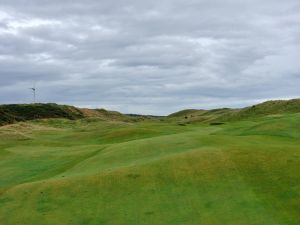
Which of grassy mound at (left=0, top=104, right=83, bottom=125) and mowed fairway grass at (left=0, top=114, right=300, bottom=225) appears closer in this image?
mowed fairway grass at (left=0, top=114, right=300, bottom=225)

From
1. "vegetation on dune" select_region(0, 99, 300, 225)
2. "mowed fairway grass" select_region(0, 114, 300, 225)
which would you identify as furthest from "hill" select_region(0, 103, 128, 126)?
"vegetation on dune" select_region(0, 99, 300, 225)

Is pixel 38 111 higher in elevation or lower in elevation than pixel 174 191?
higher

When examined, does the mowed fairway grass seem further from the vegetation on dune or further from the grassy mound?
the grassy mound

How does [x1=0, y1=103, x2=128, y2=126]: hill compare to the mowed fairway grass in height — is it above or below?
above

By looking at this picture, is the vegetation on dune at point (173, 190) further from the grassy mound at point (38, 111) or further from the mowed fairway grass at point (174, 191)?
the grassy mound at point (38, 111)

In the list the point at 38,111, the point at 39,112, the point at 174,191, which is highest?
the point at 38,111

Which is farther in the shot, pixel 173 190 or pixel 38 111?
pixel 38 111

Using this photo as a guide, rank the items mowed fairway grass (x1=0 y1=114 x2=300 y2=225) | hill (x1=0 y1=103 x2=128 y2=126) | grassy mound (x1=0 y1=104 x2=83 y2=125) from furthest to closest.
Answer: grassy mound (x1=0 y1=104 x2=83 y2=125) < hill (x1=0 y1=103 x2=128 y2=126) < mowed fairway grass (x1=0 y1=114 x2=300 y2=225)

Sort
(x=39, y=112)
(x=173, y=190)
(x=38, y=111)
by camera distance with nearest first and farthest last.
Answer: (x=173, y=190), (x=39, y=112), (x=38, y=111)

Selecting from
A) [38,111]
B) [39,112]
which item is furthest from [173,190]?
[38,111]

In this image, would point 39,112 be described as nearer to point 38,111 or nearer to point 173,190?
point 38,111

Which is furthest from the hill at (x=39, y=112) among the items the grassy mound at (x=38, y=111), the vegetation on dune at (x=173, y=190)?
the vegetation on dune at (x=173, y=190)

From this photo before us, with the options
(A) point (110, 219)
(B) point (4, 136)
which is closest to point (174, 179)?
(A) point (110, 219)

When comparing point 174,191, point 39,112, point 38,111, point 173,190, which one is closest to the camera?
point 174,191
